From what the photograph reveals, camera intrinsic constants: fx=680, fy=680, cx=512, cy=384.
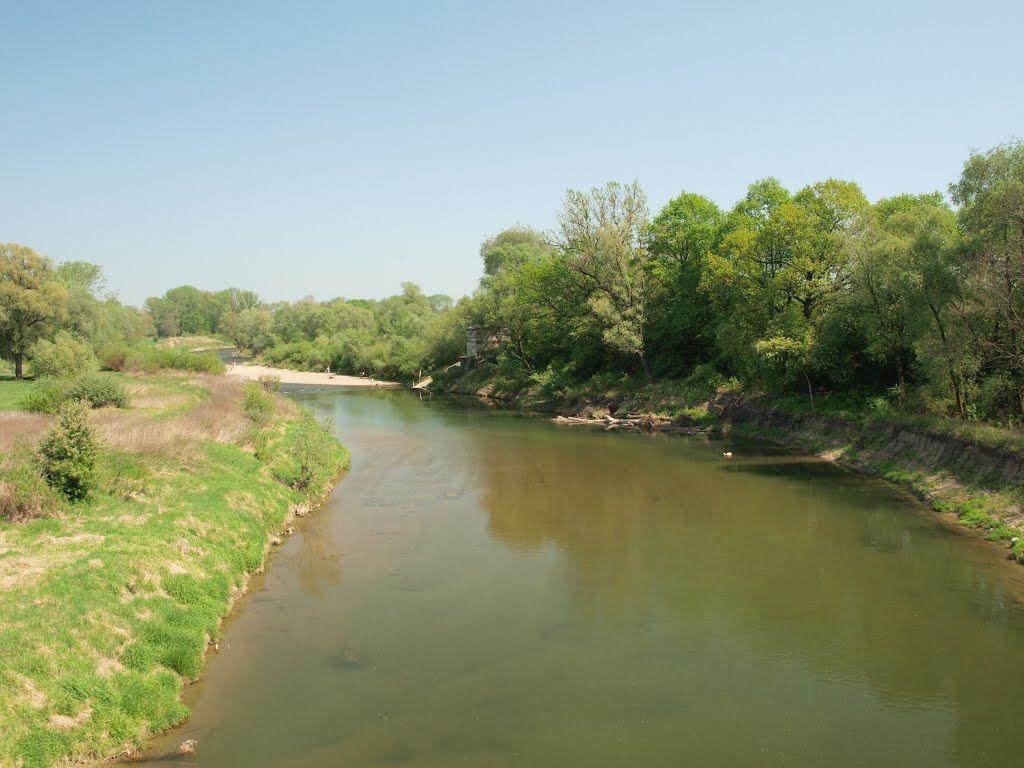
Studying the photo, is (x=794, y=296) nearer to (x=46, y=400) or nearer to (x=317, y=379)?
(x=46, y=400)

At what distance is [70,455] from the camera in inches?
674

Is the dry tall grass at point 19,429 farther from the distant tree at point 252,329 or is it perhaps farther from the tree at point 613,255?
the distant tree at point 252,329

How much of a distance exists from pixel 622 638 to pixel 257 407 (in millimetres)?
23560

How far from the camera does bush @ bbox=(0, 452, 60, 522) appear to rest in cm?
1584

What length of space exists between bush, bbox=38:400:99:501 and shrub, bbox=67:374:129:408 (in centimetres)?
1283

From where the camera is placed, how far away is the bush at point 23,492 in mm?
15836

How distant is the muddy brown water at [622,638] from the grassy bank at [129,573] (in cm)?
82

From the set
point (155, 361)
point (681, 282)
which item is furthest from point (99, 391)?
point (681, 282)

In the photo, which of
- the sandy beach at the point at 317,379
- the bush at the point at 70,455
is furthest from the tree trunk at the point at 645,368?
the bush at the point at 70,455

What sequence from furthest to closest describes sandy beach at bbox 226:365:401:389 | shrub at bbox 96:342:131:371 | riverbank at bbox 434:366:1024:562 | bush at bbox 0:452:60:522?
sandy beach at bbox 226:365:401:389, shrub at bbox 96:342:131:371, riverbank at bbox 434:366:1024:562, bush at bbox 0:452:60:522

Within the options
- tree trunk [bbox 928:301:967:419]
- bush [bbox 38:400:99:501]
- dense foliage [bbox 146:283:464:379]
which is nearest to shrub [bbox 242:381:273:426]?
bush [bbox 38:400:99:501]

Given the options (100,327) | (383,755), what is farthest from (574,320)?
(383,755)

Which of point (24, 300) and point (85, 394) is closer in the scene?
point (85, 394)

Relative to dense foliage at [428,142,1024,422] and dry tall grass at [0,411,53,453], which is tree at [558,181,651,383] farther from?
dry tall grass at [0,411,53,453]
